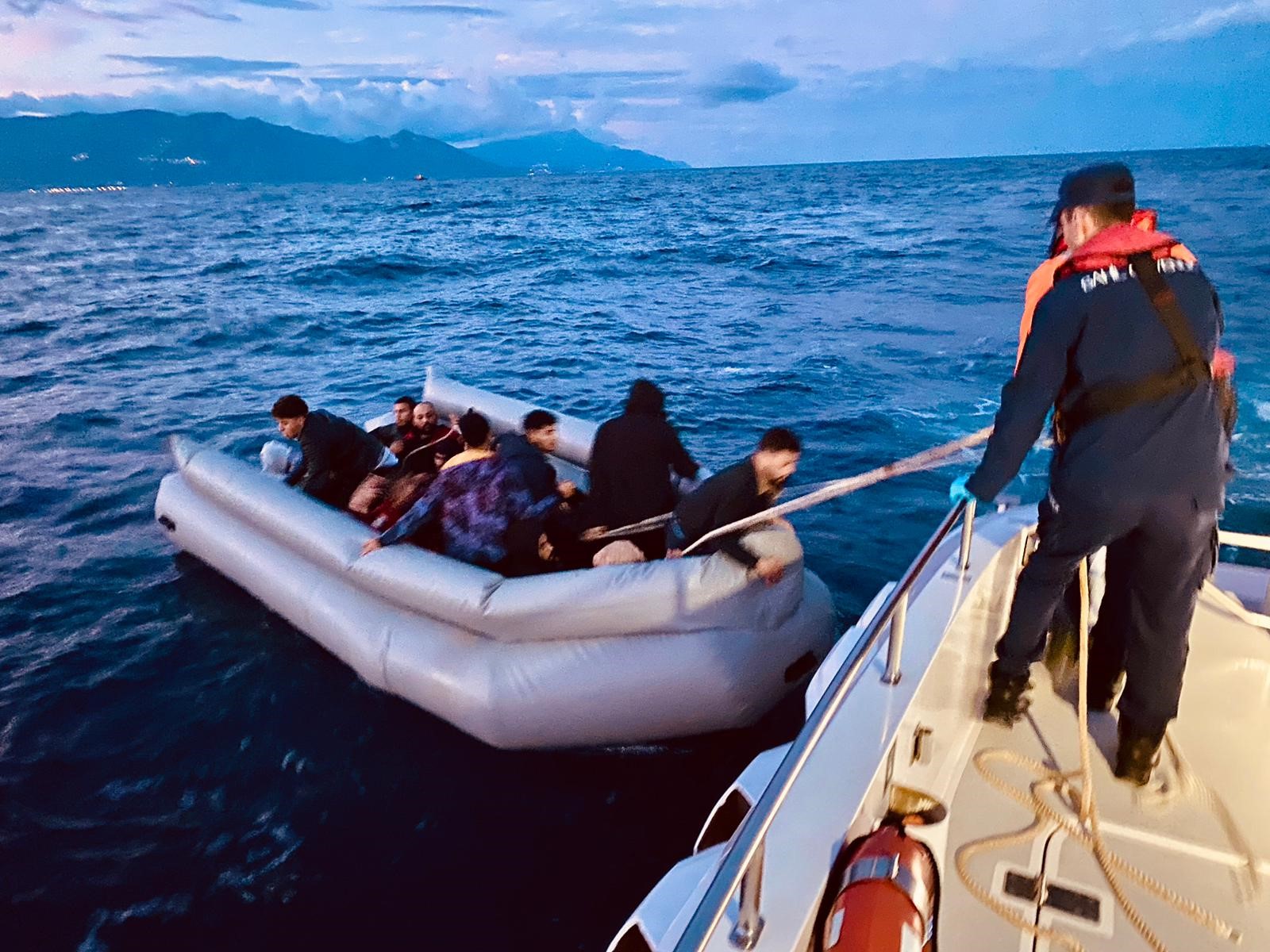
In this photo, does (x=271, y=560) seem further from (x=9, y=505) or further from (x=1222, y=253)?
(x=1222, y=253)

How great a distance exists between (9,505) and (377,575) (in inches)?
201

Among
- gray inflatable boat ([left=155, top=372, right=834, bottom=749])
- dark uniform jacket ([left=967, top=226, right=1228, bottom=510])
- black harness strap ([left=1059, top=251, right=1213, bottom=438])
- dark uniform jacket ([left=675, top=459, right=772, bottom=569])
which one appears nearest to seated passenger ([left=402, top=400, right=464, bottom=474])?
gray inflatable boat ([left=155, top=372, right=834, bottom=749])

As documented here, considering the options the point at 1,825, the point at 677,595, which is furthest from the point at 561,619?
the point at 1,825

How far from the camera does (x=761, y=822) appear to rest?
124 cm

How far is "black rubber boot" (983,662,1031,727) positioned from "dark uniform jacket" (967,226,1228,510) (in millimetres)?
703

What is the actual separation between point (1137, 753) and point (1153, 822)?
0.57 ft

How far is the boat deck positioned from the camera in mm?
1805

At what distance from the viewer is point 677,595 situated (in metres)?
3.29

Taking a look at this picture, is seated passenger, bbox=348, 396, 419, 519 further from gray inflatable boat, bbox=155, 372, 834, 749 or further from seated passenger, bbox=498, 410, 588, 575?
seated passenger, bbox=498, 410, 588, 575

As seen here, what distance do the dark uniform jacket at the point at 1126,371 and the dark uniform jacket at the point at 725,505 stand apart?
1.52m

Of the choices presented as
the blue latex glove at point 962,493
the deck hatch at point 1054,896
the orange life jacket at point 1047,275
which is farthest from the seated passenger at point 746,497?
the deck hatch at point 1054,896

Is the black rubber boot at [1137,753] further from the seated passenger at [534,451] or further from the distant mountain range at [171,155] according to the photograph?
the distant mountain range at [171,155]

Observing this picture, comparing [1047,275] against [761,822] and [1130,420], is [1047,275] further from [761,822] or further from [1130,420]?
[761,822]

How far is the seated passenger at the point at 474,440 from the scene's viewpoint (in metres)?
4.07
